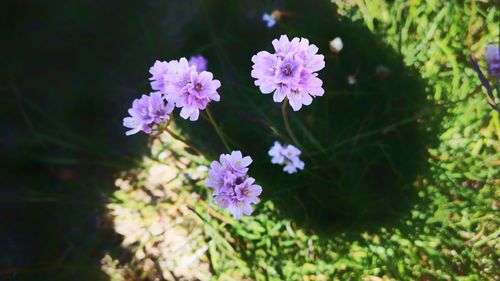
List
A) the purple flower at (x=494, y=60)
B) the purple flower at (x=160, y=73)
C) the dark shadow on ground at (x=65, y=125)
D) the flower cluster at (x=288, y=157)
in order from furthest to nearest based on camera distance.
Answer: the dark shadow on ground at (x=65, y=125)
the flower cluster at (x=288, y=157)
the purple flower at (x=494, y=60)
the purple flower at (x=160, y=73)

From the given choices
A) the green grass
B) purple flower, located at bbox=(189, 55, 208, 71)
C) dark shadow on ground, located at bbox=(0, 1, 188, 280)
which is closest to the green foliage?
the green grass

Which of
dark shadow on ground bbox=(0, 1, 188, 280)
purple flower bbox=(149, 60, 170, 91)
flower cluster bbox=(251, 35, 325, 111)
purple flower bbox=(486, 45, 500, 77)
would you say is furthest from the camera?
dark shadow on ground bbox=(0, 1, 188, 280)

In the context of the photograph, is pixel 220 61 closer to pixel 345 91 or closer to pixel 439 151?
pixel 345 91

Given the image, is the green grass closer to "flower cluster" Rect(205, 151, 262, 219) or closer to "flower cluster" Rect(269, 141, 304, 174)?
"flower cluster" Rect(269, 141, 304, 174)

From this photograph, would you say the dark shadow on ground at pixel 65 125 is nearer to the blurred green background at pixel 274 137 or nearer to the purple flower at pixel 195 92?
the blurred green background at pixel 274 137

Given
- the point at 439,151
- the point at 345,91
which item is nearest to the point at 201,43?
the point at 345,91

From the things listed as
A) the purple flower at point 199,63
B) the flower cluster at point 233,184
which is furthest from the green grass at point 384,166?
the flower cluster at point 233,184

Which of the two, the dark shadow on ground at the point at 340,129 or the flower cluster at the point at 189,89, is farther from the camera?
the dark shadow on ground at the point at 340,129
